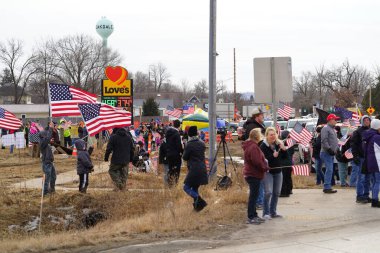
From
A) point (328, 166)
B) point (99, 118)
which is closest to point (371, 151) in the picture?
point (328, 166)

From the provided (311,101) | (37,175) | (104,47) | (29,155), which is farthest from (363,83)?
(37,175)

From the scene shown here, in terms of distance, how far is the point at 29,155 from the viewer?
29672 millimetres

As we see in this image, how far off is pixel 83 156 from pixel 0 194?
225cm

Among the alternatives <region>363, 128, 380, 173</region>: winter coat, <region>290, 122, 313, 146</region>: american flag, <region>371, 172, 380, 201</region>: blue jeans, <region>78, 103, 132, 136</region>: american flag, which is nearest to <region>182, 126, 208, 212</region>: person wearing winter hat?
<region>363, 128, 380, 173</region>: winter coat

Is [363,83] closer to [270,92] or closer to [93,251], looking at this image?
[270,92]

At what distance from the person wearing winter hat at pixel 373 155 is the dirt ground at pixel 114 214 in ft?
8.55

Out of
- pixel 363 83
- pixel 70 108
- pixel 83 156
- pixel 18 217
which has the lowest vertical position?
pixel 18 217

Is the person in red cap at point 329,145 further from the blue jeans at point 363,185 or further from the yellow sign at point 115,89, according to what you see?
the yellow sign at point 115,89

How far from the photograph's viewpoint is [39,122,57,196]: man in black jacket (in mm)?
14544

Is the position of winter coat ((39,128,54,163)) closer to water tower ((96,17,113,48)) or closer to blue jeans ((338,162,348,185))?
blue jeans ((338,162,348,185))

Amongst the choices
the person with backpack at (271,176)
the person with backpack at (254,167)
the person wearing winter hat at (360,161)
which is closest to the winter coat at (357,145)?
the person wearing winter hat at (360,161)

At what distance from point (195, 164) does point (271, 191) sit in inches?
63.1

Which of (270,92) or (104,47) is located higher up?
(104,47)

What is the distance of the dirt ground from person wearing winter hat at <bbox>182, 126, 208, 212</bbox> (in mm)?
266
